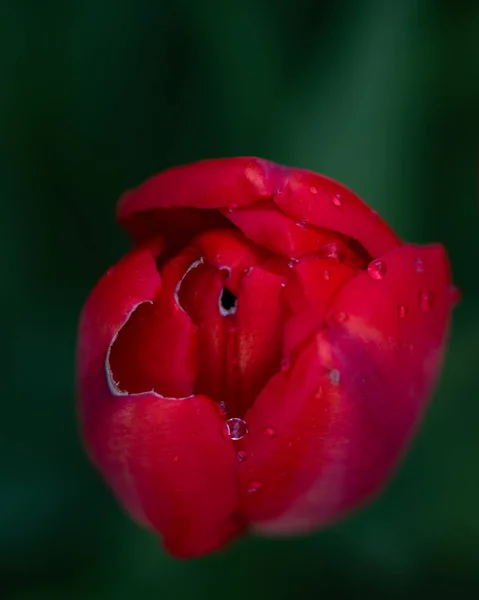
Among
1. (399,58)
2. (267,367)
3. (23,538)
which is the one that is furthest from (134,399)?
(399,58)

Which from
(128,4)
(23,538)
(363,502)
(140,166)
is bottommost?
(23,538)

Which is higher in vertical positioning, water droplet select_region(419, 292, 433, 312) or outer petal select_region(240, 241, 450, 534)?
water droplet select_region(419, 292, 433, 312)

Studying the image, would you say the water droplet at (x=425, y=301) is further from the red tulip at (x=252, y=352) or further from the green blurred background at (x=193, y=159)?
the green blurred background at (x=193, y=159)

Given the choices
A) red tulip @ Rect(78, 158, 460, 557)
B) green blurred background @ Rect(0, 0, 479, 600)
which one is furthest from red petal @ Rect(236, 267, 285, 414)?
green blurred background @ Rect(0, 0, 479, 600)

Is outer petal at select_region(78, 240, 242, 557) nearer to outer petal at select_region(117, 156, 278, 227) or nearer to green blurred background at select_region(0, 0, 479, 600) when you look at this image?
outer petal at select_region(117, 156, 278, 227)

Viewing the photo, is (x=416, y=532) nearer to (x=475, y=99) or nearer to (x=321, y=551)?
(x=321, y=551)

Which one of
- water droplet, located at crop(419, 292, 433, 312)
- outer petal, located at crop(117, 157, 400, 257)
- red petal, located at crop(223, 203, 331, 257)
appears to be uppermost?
outer petal, located at crop(117, 157, 400, 257)

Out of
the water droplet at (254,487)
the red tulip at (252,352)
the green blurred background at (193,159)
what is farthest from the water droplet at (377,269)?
the green blurred background at (193,159)
